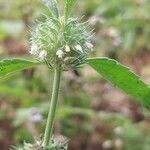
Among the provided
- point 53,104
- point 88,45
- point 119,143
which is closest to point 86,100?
point 119,143

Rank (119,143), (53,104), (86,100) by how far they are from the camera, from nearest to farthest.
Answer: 1. (53,104)
2. (119,143)
3. (86,100)

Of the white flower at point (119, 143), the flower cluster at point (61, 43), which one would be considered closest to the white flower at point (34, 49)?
the flower cluster at point (61, 43)

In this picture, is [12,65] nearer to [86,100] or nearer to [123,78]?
[123,78]

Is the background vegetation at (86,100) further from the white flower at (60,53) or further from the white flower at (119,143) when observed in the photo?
the white flower at (60,53)

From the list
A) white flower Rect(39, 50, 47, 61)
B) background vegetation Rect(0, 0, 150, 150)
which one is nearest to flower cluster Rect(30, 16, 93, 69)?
white flower Rect(39, 50, 47, 61)

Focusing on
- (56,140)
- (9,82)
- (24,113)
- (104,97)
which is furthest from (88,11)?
(56,140)

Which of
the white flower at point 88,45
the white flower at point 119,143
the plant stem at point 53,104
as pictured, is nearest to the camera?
the plant stem at point 53,104
